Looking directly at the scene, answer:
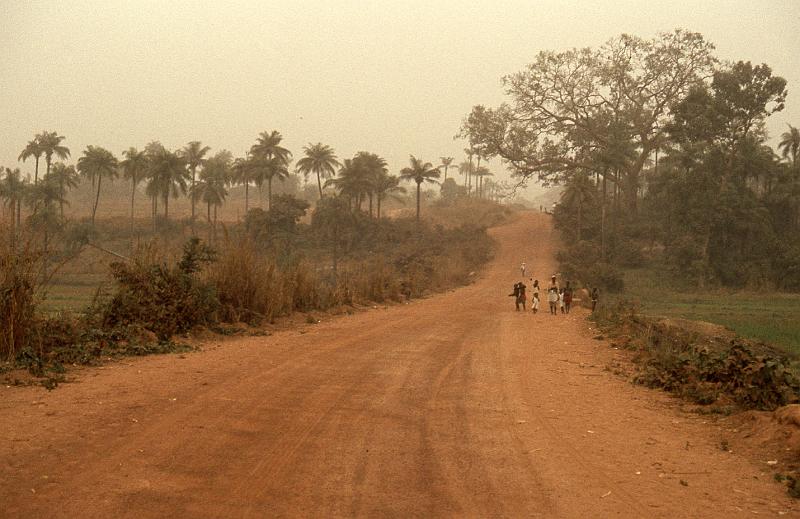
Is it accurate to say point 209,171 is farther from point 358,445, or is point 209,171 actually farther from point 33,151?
point 358,445

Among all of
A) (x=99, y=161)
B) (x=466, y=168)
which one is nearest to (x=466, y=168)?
(x=466, y=168)

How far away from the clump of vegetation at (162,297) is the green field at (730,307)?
13.8m

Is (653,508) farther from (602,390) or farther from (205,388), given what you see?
(205,388)

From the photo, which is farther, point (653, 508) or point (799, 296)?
point (799, 296)

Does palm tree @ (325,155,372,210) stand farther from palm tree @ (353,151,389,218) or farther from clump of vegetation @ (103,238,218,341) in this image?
clump of vegetation @ (103,238,218,341)

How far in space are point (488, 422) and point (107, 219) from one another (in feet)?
254

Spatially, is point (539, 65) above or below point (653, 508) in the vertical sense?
above

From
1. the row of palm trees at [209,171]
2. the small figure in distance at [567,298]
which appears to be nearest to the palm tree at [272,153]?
the row of palm trees at [209,171]

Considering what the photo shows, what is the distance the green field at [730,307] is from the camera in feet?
67.2

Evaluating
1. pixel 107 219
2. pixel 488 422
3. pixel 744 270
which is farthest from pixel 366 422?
pixel 107 219

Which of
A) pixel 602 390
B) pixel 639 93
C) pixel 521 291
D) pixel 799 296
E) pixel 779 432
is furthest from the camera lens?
pixel 639 93

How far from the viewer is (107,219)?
76.7 meters

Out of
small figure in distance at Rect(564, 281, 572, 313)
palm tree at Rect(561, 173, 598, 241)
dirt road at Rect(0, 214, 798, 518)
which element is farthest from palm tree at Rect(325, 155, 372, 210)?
dirt road at Rect(0, 214, 798, 518)

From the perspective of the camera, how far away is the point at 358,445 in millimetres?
6074
